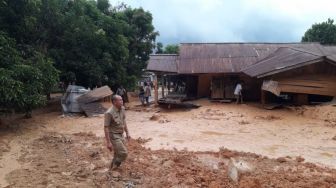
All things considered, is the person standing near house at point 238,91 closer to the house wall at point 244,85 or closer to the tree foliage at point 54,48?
the house wall at point 244,85

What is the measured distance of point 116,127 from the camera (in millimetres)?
8133

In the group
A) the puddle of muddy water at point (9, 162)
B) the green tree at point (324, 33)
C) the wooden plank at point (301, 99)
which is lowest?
the puddle of muddy water at point (9, 162)

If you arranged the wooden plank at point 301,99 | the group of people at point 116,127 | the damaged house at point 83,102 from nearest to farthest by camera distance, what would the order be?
the group of people at point 116,127 < the wooden plank at point 301,99 < the damaged house at point 83,102

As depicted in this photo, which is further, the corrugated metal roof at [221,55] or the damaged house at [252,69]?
the corrugated metal roof at [221,55]

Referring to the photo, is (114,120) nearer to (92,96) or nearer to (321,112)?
(321,112)

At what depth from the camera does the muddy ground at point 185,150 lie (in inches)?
332

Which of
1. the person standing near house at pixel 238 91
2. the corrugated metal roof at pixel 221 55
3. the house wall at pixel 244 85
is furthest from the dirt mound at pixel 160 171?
the house wall at pixel 244 85

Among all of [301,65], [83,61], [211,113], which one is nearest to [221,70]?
[211,113]

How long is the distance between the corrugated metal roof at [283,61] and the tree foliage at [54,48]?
29.2 feet

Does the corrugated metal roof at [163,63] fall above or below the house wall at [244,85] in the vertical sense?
above

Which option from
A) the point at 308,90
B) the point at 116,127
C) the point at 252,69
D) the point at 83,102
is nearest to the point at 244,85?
the point at 252,69

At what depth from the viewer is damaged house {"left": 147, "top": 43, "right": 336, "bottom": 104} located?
1827cm

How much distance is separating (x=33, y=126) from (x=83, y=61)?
662 cm

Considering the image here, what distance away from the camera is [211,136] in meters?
13.9
